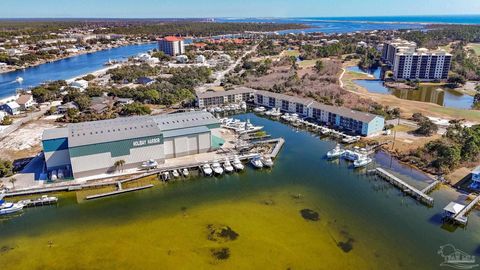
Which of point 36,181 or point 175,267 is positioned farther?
point 36,181

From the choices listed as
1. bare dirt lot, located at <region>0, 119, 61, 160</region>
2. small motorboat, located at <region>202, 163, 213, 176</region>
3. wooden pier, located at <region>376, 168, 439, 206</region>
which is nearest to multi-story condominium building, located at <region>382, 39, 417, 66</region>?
wooden pier, located at <region>376, 168, 439, 206</region>

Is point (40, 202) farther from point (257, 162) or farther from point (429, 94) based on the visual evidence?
point (429, 94)

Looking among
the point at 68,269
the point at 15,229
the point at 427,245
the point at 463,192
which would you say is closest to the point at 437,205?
the point at 463,192

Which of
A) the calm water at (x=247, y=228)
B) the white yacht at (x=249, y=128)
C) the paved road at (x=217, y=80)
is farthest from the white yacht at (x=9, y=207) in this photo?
the paved road at (x=217, y=80)

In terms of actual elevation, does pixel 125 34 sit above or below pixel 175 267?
above

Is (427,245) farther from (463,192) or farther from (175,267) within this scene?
(175,267)

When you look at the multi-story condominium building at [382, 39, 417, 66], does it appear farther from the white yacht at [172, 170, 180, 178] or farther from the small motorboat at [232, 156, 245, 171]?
the white yacht at [172, 170, 180, 178]

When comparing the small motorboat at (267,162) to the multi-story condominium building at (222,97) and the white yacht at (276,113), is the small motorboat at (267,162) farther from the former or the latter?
the multi-story condominium building at (222,97)
